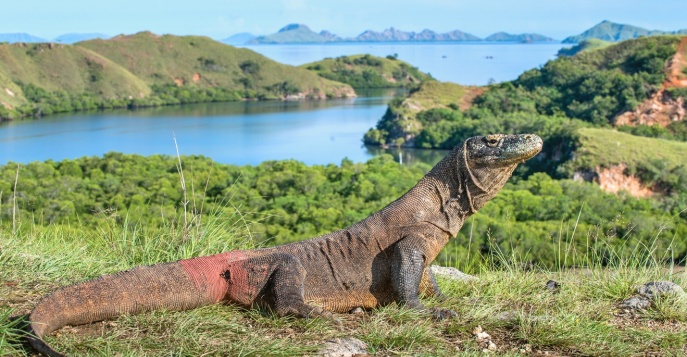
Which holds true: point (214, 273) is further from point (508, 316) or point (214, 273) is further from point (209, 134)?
point (209, 134)

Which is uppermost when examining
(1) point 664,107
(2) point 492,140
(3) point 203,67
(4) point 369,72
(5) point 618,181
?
(2) point 492,140

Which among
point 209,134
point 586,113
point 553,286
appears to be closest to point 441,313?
point 553,286

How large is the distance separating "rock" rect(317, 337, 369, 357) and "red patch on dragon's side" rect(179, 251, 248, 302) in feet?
2.62

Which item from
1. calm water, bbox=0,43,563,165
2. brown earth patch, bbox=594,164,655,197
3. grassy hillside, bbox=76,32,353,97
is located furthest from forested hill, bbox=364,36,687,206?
grassy hillside, bbox=76,32,353,97

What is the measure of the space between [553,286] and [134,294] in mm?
2619

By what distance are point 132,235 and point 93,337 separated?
7.17 feet

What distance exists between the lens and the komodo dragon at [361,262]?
4027 mm

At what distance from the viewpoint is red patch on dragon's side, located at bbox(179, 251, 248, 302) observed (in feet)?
13.4

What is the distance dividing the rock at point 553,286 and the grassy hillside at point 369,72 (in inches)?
6092

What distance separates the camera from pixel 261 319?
3963 millimetres

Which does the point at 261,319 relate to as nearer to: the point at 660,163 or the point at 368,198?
the point at 368,198

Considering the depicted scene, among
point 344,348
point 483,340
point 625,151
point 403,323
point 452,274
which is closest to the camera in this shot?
point 344,348

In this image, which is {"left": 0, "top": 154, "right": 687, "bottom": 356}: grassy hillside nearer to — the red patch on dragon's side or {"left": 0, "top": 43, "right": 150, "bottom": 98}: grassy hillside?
the red patch on dragon's side

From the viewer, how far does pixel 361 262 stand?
4.37m
